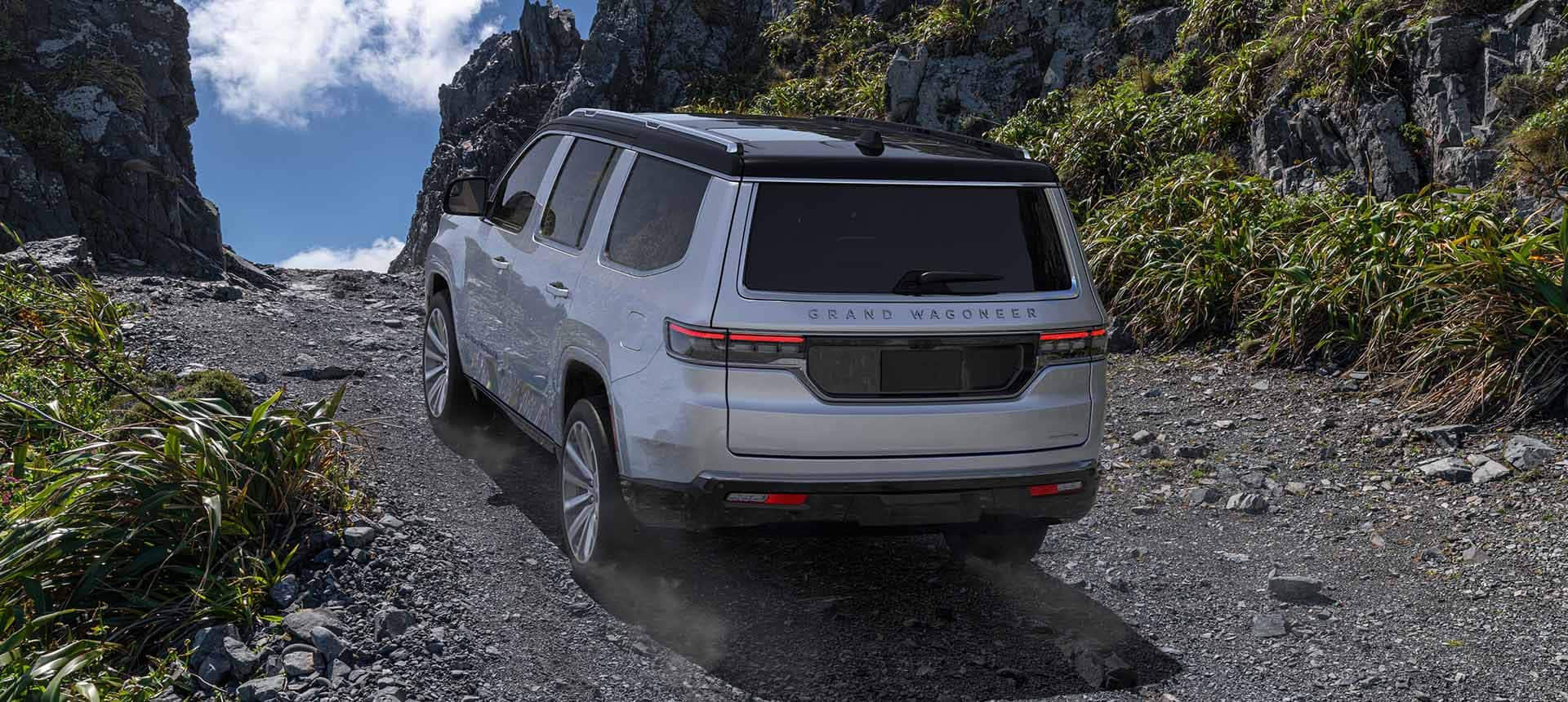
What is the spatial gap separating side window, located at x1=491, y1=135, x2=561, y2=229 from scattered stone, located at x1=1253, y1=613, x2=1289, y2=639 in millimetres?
3598

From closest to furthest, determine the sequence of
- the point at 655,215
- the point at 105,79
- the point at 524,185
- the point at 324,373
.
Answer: the point at 655,215
the point at 524,185
the point at 324,373
the point at 105,79

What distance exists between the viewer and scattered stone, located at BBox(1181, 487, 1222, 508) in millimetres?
6309

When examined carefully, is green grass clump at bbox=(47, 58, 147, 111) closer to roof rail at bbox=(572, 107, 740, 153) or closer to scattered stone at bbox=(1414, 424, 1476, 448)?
roof rail at bbox=(572, 107, 740, 153)

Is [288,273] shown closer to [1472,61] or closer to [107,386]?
[107,386]

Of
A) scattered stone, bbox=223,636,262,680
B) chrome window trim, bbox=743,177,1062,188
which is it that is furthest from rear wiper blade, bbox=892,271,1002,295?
scattered stone, bbox=223,636,262,680

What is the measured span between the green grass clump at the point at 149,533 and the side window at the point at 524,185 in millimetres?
1294

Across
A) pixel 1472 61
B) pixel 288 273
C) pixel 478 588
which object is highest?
pixel 1472 61

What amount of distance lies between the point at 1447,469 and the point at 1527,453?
40 cm

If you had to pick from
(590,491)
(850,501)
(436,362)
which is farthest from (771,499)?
(436,362)

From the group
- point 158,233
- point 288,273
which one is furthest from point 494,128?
point 158,233

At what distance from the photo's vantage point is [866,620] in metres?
4.66

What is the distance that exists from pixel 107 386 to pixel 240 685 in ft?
16.4

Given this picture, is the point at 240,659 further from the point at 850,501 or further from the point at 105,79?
the point at 105,79

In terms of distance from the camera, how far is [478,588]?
4.79 m
